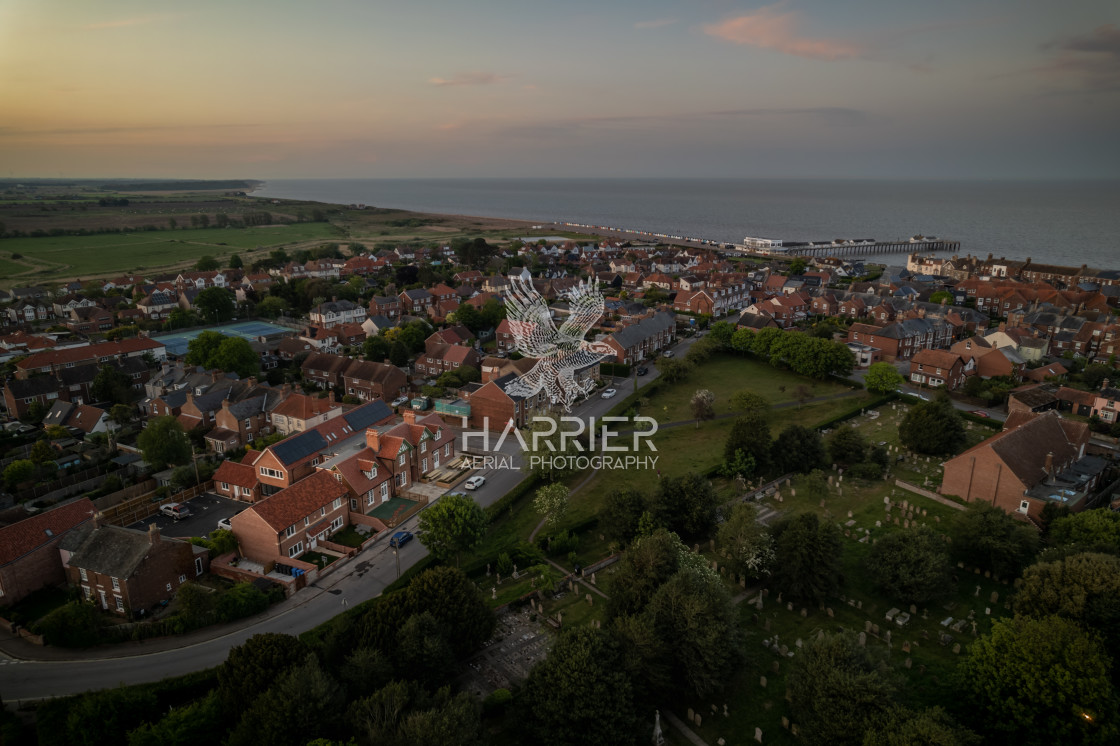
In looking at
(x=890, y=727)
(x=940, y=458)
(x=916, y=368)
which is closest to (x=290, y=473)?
(x=890, y=727)

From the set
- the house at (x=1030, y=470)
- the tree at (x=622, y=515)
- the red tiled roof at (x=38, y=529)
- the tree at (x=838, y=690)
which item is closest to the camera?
the tree at (x=838, y=690)

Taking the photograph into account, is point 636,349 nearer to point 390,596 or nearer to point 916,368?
point 916,368

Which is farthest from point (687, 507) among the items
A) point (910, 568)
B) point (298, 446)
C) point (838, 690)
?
point (298, 446)

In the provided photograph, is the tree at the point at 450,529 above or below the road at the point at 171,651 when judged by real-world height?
above

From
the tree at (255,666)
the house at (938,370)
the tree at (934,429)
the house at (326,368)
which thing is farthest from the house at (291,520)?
the house at (938,370)

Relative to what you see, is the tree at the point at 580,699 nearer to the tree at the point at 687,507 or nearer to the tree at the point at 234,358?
the tree at the point at 687,507

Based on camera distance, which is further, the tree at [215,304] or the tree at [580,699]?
the tree at [215,304]

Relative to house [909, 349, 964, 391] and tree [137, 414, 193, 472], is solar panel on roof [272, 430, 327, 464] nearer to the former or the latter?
tree [137, 414, 193, 472]
